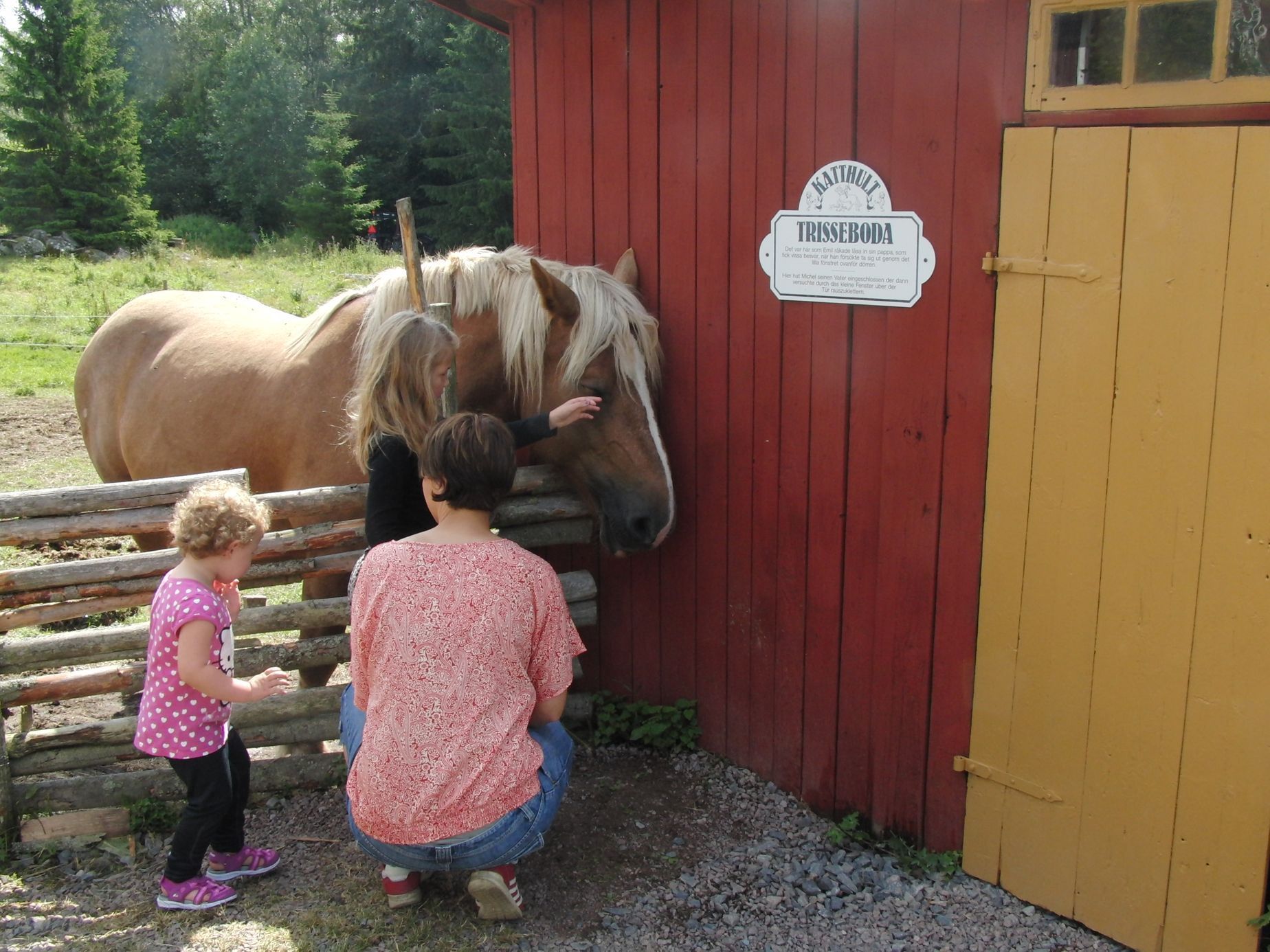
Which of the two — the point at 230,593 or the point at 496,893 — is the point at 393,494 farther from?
the point at 496,893

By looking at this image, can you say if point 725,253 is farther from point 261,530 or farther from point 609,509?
point 261,530

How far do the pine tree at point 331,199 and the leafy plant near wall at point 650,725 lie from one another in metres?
28.8

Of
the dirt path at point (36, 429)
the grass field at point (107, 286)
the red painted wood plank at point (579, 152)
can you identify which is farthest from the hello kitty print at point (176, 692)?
the grass field at point (107, 286)

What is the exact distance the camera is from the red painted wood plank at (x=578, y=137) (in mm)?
4406

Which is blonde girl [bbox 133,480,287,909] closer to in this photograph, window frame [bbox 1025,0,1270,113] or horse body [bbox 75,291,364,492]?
horse body [bbox 75,291,364,492]

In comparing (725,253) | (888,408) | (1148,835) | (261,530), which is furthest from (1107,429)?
(261,530)

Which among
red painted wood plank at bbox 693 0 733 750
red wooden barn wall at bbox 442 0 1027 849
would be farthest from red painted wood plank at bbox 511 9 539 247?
red painted wood plank at bbox 693 0 733 750

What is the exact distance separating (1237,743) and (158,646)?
3008 millimetres

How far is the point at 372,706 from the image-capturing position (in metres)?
2.89

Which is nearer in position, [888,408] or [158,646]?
[158,646]

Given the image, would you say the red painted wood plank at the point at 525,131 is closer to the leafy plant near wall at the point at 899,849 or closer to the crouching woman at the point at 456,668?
the crouching woman at the point at 456,668

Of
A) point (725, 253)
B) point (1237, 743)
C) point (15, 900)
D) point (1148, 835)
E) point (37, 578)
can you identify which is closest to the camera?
point (1237, 743)

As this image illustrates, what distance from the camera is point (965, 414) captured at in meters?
3.26

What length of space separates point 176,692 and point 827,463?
87.6 inches
